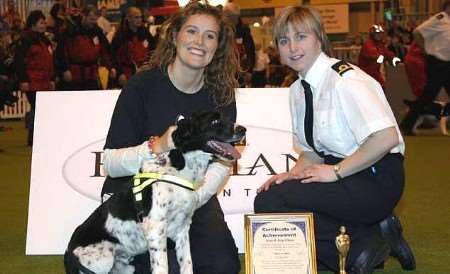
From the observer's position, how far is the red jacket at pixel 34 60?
1191cm

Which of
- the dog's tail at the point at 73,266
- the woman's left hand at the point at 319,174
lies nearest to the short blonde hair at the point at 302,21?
the woman's left hand at the point at 319,174

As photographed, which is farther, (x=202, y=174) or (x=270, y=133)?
(x=270, y=133)

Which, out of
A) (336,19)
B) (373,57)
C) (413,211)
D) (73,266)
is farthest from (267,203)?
(336,19)

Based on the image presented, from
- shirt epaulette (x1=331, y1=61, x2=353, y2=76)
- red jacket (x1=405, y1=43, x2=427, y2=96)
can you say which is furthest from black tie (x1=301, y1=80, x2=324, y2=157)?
red jacket (x1=405, y1=43, x2=427, y2=96)

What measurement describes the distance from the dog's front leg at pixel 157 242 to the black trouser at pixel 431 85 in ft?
28.6

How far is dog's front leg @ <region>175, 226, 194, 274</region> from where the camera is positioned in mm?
3842

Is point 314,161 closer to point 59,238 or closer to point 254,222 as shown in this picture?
point 254,222

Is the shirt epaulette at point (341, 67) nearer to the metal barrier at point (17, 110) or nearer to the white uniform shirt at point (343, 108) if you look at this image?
the white uniform shirt at point (343, 108)

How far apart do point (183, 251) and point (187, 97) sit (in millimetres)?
817

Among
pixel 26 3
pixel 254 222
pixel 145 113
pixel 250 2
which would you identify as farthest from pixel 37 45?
pixel 250 2

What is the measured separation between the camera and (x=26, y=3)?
2339cm

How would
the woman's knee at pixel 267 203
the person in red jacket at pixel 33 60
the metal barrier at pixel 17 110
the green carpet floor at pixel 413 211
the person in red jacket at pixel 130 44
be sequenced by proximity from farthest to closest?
the metal barrier at pixel 17 110 < the person in red jacket at pixel 130 44 < the person in red jacket at pixel 33 60 < the green carpet floor at pixel 413 211 < the woman's knee at pixel 267 203

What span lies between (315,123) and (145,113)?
87cm

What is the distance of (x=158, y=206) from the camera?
359 centimetres
